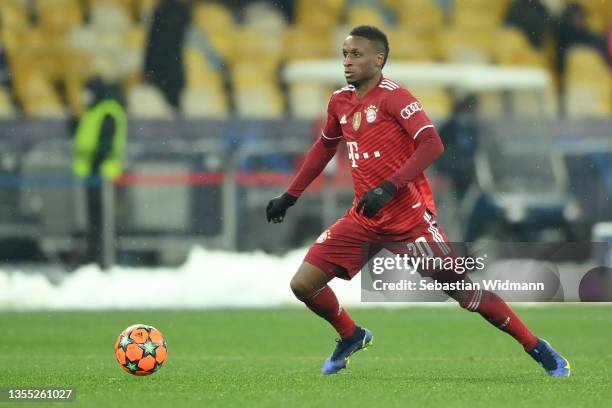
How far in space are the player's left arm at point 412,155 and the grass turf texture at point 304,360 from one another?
1006mm

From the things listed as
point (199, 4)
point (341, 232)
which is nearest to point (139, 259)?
point (199, 4)

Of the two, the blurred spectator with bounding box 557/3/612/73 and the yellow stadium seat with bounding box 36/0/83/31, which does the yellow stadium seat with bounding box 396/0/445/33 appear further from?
the yellow stadium seat with bounding box 36/0/83/31

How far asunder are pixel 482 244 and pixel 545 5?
10.1ft

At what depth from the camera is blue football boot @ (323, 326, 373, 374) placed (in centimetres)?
871

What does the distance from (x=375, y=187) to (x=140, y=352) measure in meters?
1.61

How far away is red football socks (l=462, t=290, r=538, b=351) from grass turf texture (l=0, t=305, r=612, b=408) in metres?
0.24

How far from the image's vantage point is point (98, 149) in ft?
52.4

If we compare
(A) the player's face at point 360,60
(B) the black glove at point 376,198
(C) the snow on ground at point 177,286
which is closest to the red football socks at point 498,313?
(B) the black glove at point 376,198

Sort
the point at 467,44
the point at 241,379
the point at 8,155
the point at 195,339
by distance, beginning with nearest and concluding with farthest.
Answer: the point at 241,379
the point at 195,339
the point at 8,155
the point at 467,44

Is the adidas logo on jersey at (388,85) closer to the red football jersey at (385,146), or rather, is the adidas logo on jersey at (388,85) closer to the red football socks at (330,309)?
the red football jersey at (385,146)

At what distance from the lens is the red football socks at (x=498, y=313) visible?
326 inches

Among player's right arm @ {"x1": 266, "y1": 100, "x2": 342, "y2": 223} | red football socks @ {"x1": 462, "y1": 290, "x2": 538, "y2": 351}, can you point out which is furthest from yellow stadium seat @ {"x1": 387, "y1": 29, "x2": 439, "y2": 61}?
red football socks @ {"x1": 462, "y1": 290, "x2": 538, "y2": 351}

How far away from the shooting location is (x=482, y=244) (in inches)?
638

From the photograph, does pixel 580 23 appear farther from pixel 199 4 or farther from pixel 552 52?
pixel 199 4
